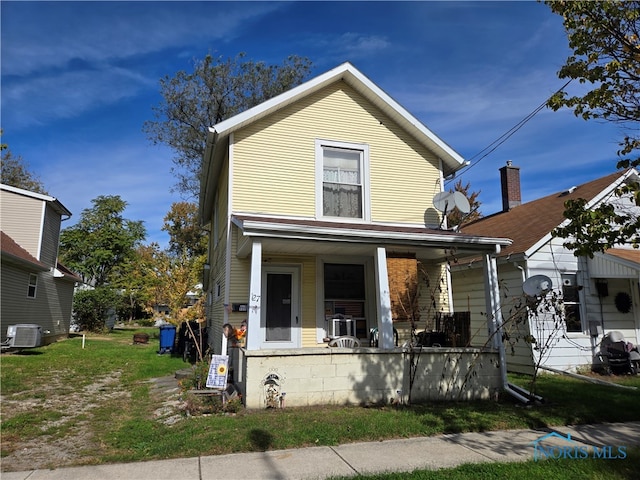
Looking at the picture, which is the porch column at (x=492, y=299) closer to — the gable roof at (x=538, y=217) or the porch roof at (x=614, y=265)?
the gable roof at (x=538, y=217)

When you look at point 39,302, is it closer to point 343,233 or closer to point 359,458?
point 343,233

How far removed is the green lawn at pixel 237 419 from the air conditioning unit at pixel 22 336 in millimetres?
5482

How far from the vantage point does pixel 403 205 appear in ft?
36.8

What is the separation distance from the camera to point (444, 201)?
10805 mm

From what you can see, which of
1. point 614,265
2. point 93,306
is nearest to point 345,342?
point 614,265

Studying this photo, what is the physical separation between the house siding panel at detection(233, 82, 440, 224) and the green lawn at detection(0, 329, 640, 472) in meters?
4.80

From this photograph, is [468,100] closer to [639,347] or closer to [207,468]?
[639,347]

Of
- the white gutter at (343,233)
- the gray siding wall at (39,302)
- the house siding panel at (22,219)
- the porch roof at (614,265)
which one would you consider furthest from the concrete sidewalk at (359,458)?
the house siding panel at (22,219)

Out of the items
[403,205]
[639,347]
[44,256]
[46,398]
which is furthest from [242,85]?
[639,347]

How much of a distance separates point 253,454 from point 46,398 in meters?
5.86

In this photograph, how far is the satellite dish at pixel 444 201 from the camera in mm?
10687

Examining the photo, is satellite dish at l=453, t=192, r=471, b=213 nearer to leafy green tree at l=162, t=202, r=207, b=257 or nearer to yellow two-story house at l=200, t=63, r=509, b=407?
yellow two-story house at l=200, t=63, r=509, b=407

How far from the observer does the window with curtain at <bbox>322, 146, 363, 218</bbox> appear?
1076 cm

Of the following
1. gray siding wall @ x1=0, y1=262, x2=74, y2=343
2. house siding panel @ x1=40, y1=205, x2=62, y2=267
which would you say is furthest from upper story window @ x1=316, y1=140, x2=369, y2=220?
house siding panel @ x1=40, y1=205, x2=62, y2=267
